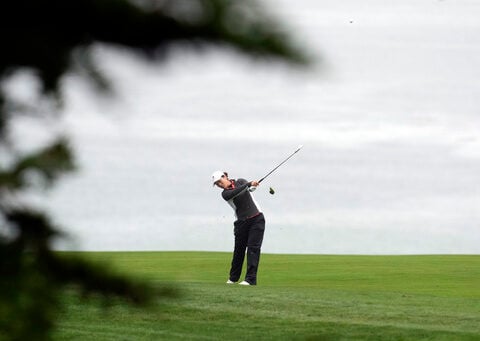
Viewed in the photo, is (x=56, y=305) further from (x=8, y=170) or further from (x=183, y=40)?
(x=183, y=40)

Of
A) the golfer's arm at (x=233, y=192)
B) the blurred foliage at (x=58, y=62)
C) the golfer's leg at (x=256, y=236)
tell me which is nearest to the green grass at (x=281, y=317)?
the golfer's arm at (x=233, y=192)

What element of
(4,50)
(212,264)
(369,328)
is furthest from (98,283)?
(212,264)

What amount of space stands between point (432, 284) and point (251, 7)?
61.9 ft

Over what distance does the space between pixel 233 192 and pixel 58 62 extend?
1622cm

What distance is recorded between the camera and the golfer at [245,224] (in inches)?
701

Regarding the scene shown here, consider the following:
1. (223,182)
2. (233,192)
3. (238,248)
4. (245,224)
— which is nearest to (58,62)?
(233,192)

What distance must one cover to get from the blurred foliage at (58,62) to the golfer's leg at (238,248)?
16.9 m

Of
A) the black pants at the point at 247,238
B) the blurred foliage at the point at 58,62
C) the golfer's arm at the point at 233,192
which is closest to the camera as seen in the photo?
the blurred foliage at the point at 58,62

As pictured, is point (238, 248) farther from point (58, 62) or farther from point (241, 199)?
point (58, 62)

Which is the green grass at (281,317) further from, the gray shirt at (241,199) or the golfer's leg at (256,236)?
the golfer's leg at (256,236)

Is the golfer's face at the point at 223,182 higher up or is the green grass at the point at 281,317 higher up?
the golfer's face at the point at 223,182

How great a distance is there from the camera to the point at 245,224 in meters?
18.5

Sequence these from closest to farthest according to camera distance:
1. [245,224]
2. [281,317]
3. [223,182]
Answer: [281,317] < [223,182] < [245,224]

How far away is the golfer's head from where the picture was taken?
17.7 m
